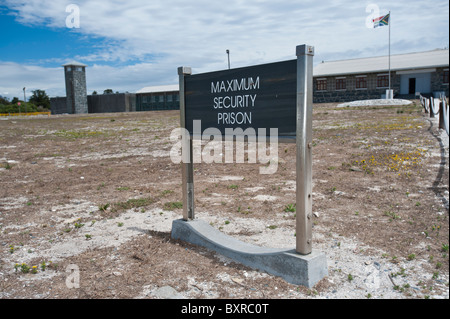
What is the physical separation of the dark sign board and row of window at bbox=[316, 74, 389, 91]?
3495 centimetres

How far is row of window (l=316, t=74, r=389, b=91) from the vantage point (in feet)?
116

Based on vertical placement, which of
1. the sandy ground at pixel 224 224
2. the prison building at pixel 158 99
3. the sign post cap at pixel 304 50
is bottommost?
the sandy ground at pixel 224 224

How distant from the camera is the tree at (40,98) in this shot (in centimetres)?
8281

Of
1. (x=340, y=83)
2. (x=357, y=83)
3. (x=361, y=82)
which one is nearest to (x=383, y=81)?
(x=361, y=82)

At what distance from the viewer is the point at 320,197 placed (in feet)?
19.7

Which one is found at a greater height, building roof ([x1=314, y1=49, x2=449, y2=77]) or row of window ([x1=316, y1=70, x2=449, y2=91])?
building roof ([x1=314, y1=49, x2=449, y2=77])

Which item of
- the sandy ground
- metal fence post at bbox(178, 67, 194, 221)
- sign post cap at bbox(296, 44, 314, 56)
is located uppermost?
sign post cap at bbox(296, 44, 314, 56)

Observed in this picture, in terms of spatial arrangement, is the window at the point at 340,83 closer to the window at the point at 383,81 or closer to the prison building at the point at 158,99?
the window at the point at 383,81

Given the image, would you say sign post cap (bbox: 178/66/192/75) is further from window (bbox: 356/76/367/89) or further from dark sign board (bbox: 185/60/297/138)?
window (bbox: 356/76/367/89)

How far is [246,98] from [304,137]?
85 centimetres

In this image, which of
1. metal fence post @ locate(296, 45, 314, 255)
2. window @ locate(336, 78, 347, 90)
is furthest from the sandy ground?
window @ locate(336, 78, 347, 90)

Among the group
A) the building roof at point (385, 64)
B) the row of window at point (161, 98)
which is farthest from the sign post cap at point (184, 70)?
the row of window at point (161, 98)

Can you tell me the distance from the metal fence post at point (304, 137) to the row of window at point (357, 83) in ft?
117
